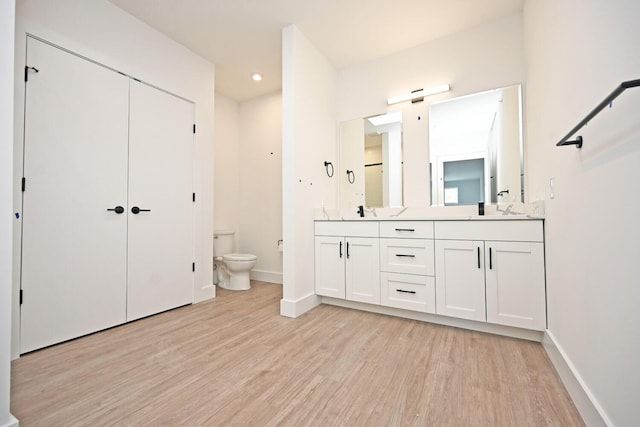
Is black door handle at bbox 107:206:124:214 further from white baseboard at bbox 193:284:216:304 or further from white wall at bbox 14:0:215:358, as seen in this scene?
white baseboard at bbox 193:284:216:304

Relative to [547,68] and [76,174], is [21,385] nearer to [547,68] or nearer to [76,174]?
[76,174]

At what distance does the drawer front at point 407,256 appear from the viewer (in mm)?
2225

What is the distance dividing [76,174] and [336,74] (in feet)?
8.90

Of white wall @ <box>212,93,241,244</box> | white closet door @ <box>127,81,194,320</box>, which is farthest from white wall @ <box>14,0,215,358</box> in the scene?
white wall @ <box>212,93,241,244</box>

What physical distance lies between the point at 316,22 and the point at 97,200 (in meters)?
2.35

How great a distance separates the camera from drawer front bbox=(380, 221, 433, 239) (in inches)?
88.1

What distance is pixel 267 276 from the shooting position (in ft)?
12.6

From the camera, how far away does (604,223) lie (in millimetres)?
1004

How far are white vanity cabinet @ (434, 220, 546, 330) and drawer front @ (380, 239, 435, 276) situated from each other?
0.22 feet

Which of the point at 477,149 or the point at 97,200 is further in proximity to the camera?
the point at 477,149

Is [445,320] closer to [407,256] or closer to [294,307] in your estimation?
[407,256]

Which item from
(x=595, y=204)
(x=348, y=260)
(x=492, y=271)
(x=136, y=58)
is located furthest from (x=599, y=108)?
(x=136, y=58)

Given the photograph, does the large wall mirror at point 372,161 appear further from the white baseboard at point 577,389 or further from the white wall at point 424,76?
the white baseboard at point 577,389

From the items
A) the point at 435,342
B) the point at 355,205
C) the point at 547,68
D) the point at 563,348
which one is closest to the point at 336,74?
the point at 355,205
